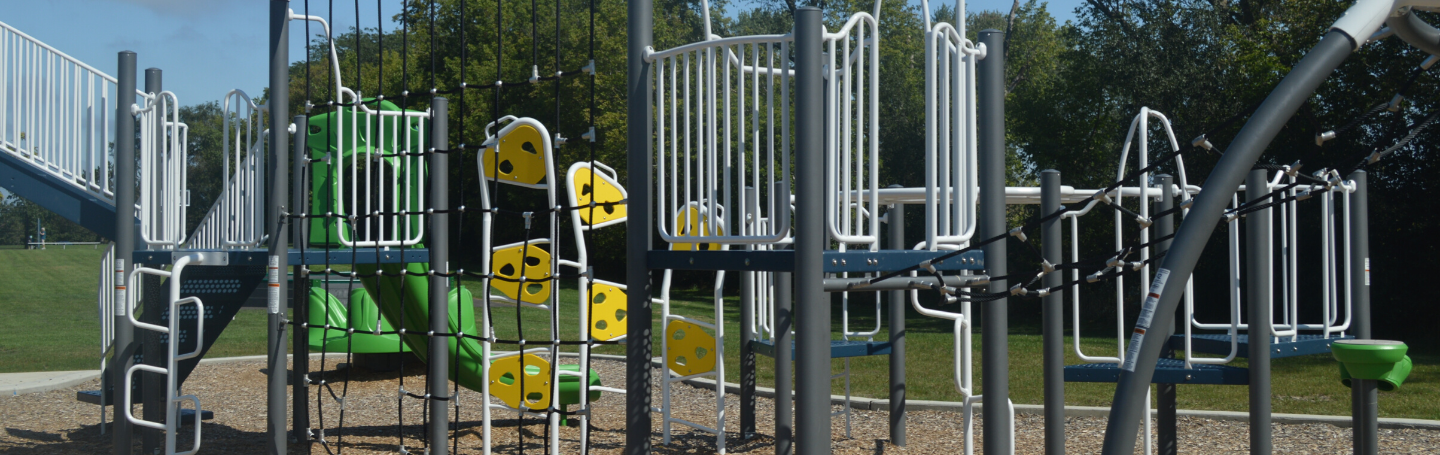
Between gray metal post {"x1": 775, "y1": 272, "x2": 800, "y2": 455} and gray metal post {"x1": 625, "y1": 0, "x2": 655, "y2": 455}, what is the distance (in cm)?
52

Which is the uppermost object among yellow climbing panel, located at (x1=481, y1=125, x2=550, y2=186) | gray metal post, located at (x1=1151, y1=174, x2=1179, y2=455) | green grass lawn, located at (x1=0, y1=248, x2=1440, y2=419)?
yellow climbing panel, located at (x1=481, y1=125, x2=550, y2=186)

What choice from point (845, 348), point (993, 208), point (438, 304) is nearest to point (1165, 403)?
point (845, 348)

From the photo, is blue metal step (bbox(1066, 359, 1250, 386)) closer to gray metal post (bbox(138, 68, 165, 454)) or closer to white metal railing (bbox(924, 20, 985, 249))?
white metal railing (bbox(924, 20, 985, 249))

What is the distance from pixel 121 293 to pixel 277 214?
44.3 inches

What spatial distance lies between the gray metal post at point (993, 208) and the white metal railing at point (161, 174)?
4.65 m

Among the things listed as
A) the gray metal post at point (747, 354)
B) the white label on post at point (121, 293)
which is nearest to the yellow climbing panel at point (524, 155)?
the gray metal post at point (747, 354)

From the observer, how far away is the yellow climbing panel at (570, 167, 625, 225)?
5344 millimetres

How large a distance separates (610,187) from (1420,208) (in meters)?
15.3

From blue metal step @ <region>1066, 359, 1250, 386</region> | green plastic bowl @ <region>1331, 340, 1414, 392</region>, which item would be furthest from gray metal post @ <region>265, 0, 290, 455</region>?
green plastic bowl @ <region>1331, 340, 1414, 392</region>

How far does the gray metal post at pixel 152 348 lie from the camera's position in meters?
6.02

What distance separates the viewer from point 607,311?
18.5 feet

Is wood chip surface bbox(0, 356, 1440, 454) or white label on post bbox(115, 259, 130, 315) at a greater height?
white label on post bbox(115, 259, 130, 315)

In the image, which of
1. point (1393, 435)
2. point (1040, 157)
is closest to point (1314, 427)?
point (1393, 435)

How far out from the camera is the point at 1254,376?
4.53m
